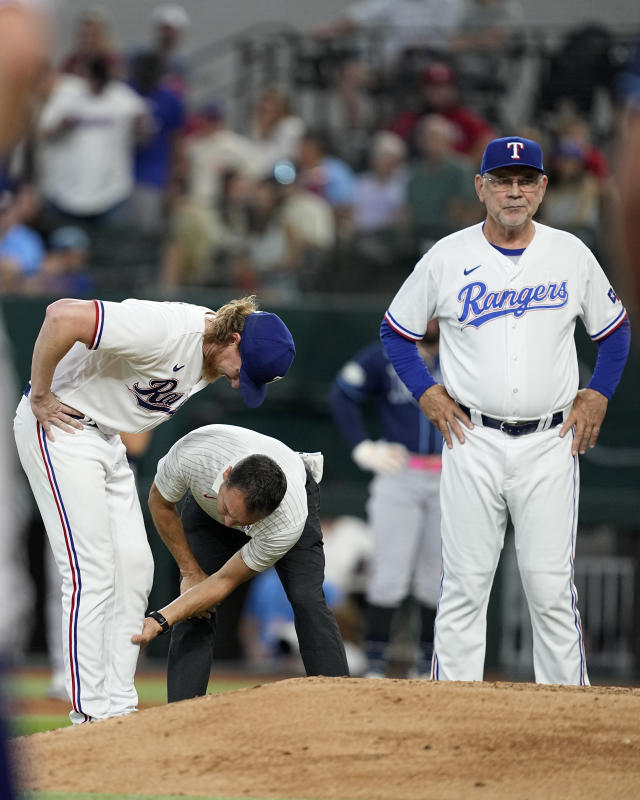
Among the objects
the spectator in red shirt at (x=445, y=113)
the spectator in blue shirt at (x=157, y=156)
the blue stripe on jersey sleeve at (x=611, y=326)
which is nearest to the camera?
the blue stripe on jersey sleeve at (x=611, y=326)

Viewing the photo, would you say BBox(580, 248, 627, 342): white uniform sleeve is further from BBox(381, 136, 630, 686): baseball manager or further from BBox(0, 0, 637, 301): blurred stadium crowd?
BBox(0, 0, 637, 301): blurred stadium crowd

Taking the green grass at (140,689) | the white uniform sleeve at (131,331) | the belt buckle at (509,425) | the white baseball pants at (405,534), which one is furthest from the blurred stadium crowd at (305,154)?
the white uniform sleeve at (131,331)

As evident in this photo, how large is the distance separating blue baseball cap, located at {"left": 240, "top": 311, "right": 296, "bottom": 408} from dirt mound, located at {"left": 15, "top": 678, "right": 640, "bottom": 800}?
121cm

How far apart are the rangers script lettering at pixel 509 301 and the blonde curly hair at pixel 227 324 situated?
3.29ft

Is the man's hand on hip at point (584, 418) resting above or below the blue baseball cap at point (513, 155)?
below

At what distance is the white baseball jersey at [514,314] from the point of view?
5.86 m

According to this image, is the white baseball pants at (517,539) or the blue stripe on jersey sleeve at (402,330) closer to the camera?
the white baseball pants at (517,539)

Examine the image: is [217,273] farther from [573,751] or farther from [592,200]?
[573,751]

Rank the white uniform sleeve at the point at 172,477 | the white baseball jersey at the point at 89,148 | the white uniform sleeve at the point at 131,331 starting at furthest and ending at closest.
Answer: the white baseball jersey at the point at 89,148
the white uniform sleeve at the point at 172,477
the white uniform sleeve at the point at 131,331

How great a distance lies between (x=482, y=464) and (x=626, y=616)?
5.84 metres

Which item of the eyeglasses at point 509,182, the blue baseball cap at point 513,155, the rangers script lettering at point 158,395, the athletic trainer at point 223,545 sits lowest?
the athletic trainer at point 223,545

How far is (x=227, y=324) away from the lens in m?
5.54

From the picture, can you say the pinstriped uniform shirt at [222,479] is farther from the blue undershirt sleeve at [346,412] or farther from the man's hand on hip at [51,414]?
the blue undershirt sleeve at [346,412]

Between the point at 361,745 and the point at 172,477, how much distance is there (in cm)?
158
